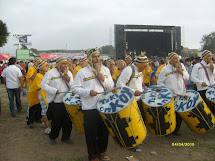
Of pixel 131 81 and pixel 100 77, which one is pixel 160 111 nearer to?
pixel 131 81

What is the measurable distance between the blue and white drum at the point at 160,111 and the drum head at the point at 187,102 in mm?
630

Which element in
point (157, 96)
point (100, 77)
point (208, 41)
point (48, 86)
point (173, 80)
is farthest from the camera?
point (208, 41)

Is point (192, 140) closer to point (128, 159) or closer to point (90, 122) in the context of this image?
point (128, 159)

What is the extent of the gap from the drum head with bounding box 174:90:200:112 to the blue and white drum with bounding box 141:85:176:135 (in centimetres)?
63

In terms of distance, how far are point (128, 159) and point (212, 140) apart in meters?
2.13

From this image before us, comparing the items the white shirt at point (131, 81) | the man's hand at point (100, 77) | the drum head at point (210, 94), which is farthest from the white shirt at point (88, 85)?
the drum head at point (210, 94)

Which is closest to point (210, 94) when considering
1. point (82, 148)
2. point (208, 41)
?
point (82, 148)

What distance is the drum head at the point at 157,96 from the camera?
154 inches

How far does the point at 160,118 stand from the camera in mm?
3883

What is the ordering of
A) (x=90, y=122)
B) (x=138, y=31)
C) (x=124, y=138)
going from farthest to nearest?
(x=138, y=31) < (x=90, y=122) < (x=124, y=138)

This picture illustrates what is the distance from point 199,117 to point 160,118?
1090mm

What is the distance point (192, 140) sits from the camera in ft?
15.7

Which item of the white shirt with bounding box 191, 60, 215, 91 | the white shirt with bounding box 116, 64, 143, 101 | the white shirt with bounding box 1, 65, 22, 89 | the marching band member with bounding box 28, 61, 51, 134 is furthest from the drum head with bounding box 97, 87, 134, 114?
the white shirt with bounding box 1, 65, 22, 89

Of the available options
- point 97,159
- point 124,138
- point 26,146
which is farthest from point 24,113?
point 124,138
